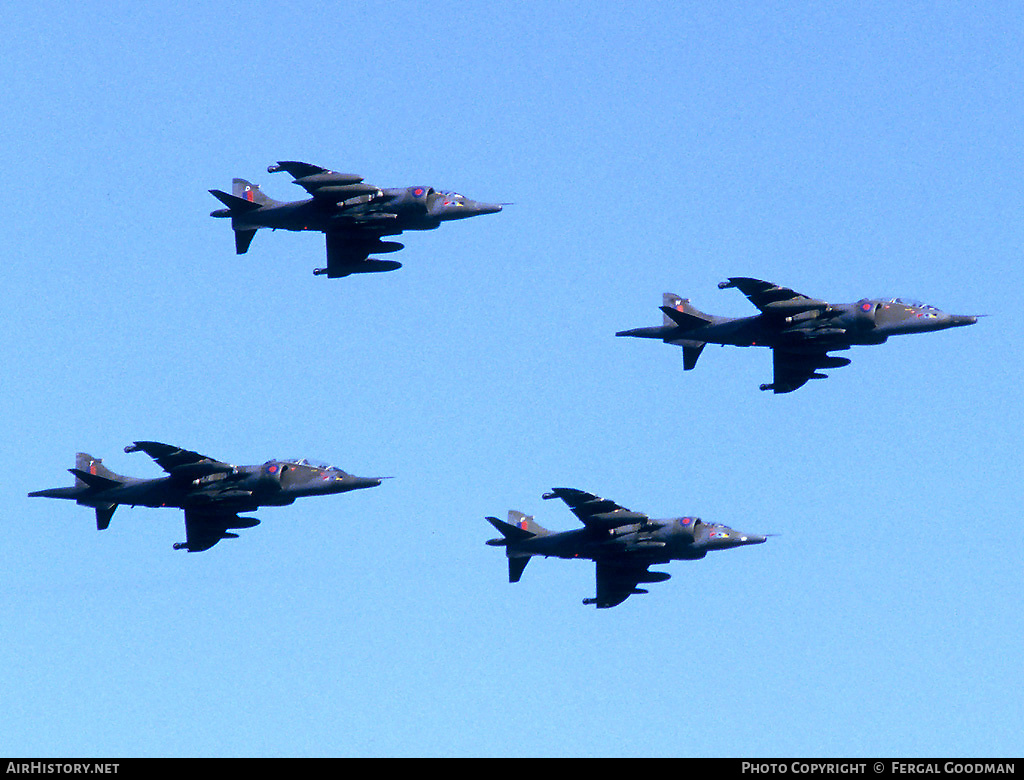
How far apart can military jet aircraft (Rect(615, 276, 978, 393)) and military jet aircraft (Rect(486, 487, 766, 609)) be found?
1090cm

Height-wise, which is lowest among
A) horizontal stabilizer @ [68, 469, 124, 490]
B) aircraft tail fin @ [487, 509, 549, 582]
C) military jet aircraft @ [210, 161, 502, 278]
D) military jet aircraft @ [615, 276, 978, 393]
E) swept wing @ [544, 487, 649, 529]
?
aircraft tail fin @ [487, 509, 549, 582]

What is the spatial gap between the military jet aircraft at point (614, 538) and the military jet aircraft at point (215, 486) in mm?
10706

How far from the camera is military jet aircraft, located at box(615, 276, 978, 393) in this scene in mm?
88062

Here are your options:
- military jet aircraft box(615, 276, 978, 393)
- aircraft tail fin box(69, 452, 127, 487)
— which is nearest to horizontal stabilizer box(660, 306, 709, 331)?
military jet aircraft box(615, 276, 978, 393)

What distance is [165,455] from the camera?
8362 centimetres

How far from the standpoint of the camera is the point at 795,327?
89875mm

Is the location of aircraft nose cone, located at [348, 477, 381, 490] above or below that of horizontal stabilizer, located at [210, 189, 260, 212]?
below

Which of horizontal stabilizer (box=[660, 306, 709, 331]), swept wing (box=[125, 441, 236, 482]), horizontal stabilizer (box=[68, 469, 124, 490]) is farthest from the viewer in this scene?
horizontal stabilizer (box=[660, 306, 709, 331])

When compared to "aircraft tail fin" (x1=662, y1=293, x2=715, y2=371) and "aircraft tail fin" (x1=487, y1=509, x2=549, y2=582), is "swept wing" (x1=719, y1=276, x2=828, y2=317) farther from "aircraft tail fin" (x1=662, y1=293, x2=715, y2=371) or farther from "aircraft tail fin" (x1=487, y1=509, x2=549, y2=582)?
"aircraft tail fin" (x1=487, y1=509, x2=549, y2=582)

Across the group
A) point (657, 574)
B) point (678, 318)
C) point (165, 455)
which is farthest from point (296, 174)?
point (657, 574)

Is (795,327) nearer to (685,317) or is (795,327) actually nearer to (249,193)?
(685,317)

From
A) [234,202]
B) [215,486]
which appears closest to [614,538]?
[215,486]

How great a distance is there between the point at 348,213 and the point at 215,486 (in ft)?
51.3
